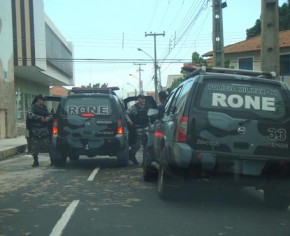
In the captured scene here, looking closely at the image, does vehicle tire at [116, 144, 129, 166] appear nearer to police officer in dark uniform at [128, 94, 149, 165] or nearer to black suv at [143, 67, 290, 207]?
police officer in dark uniform at [128, 94, 149, 165]

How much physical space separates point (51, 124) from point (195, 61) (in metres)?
28.4

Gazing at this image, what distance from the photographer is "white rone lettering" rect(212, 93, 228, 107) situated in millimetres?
6938

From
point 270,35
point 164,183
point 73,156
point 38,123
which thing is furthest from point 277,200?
point 38,123

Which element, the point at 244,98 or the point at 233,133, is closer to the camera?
the point at 233,133

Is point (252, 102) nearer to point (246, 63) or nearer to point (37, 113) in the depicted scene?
point (37, 113)

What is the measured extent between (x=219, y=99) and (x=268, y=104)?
2.28 feet

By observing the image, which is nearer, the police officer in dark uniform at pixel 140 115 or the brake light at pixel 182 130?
the brake light at pixel 182 130

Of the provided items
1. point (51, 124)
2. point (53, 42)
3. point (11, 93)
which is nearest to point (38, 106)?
point (51, 124)

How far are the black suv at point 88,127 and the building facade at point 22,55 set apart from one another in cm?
1508

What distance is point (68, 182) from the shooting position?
31.8 ft

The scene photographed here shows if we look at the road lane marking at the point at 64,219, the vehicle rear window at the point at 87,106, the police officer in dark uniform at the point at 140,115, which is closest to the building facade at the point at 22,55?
the police officer in dark uniform at the point at 140,115

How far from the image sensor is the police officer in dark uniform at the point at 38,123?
1273cm

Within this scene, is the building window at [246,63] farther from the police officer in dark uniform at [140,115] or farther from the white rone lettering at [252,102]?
the white rone lettering at [252,102]

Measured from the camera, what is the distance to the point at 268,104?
6988mm
